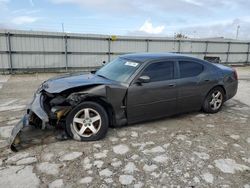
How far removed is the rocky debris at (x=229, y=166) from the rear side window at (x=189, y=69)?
2093 millimetres

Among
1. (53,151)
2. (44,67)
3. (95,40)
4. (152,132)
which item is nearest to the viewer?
(53,151)

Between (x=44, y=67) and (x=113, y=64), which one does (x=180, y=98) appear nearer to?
(x=113, y=64)

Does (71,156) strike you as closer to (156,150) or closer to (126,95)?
(156,150)

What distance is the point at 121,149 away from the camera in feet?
12.7

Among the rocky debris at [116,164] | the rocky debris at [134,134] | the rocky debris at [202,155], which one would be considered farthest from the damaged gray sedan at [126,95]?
the rocky debris at [202,155]

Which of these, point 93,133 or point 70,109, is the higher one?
point 70,109

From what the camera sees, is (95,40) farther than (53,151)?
Yes

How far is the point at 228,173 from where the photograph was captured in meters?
3.28

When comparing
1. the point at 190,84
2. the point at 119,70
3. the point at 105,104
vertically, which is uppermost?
the point at 119,70

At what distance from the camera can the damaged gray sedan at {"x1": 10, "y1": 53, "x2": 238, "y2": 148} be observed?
4.04 m

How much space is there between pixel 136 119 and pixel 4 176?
2.40m

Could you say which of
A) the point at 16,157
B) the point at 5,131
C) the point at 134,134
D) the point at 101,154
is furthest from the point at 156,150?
the point at 5,131

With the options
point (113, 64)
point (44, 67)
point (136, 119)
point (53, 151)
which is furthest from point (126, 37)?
point (53, 151)

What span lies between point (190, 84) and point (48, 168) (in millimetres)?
3355
